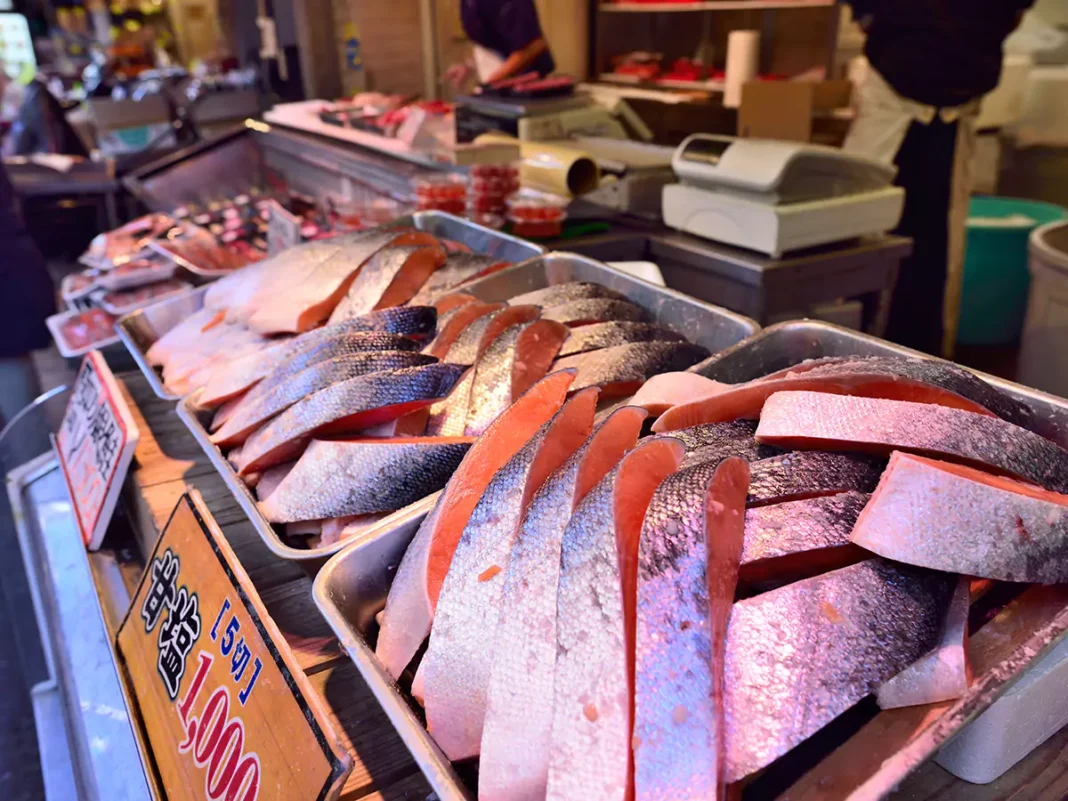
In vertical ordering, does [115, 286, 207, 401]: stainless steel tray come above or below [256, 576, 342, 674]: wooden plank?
above

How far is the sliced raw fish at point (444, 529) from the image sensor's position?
90 cm

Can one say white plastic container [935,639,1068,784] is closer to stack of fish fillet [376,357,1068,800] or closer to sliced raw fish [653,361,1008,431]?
stack of fish fillet [376,357,1068,800]

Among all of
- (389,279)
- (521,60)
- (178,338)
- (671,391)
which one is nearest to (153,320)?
(178,338)

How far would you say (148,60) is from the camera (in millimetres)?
11570

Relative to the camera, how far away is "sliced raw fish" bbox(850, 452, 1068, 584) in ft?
2.44

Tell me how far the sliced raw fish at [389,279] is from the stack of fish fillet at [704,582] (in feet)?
2.61

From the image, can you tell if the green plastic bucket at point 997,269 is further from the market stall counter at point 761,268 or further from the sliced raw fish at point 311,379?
the sliced raw fish at point 311,379

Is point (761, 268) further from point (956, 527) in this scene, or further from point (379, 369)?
point (956, 527)

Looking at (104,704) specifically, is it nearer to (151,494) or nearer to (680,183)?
(151,494)

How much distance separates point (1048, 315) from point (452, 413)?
2.79 m

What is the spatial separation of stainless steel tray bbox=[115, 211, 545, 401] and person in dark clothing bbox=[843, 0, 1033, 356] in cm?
278

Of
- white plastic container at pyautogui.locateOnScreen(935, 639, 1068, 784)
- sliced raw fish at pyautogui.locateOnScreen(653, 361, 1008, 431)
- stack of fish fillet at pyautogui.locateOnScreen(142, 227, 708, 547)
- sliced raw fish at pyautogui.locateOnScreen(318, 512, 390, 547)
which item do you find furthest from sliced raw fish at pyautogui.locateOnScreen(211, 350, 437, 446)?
white plastic container at pyautogui.locateOnScreen(935, 639, 1068, 784)

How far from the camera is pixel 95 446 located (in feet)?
5.27

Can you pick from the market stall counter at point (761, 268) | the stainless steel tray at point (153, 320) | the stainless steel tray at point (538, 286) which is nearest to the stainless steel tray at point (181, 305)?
the stainless steel tray at point (153, 320)
